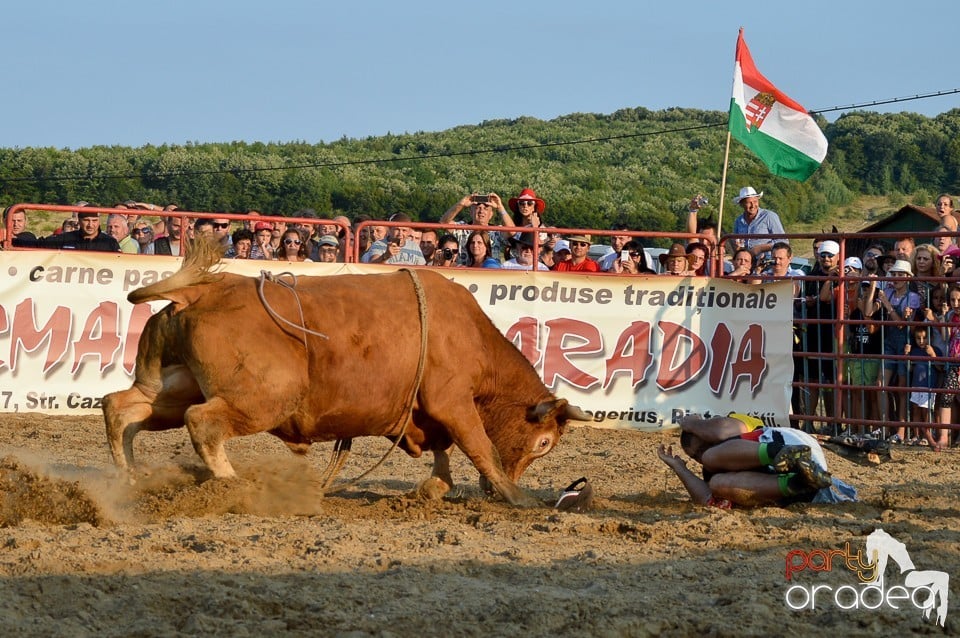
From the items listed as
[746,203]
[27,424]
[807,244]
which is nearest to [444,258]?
[746,203]

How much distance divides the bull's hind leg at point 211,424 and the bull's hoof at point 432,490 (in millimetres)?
1229

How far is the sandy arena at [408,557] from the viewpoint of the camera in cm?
405

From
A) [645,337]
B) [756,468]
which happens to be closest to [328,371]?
[756,468]

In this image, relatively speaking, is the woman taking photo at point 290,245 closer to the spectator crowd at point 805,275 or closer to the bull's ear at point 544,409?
the spectator crowd at point 805,275

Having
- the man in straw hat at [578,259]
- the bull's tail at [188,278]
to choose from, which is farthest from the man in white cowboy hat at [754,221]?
the bull's tail at [188,278]

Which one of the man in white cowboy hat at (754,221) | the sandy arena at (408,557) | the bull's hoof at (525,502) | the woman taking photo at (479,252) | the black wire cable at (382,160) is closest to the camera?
the sandy arena at (408,557)

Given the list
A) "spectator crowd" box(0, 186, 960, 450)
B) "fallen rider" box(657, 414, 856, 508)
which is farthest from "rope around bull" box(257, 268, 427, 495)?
"spectator crowd" box(0, 186, 960, 450)

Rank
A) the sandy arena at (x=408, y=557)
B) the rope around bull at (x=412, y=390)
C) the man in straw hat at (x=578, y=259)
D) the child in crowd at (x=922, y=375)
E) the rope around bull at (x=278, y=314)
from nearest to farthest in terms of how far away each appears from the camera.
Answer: the sandy arena at (x=408, y=557)
the rope around bull at (x=278, y=314)
the rope around bull at (x=412, y=390)
the child in crowd at (x=922, y=375)
the man in straw hat at (x=578, y=259)

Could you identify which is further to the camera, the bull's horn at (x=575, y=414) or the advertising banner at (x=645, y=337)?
the advertising banner at (x=645, y=337)

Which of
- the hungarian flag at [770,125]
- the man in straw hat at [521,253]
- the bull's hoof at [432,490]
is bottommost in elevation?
the bull's hoof at [432,490]

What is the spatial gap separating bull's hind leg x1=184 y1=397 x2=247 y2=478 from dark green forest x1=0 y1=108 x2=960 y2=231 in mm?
27702

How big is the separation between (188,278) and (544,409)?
2157mm

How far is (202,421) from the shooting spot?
5746mm

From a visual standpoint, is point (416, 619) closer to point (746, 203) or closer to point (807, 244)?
point (746, 203)
